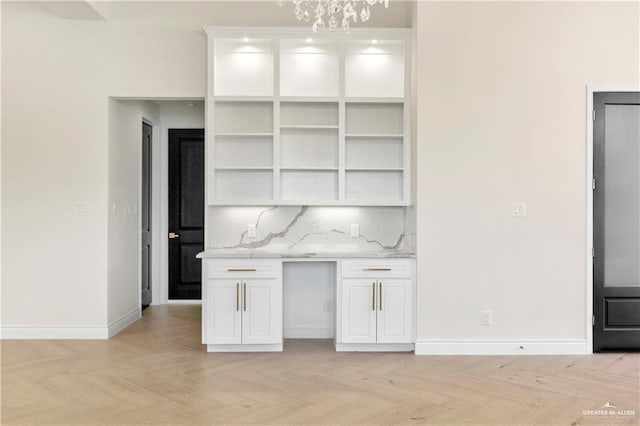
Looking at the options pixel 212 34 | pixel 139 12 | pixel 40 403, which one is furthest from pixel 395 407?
pixel 139 12

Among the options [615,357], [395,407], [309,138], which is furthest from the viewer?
[309,138]

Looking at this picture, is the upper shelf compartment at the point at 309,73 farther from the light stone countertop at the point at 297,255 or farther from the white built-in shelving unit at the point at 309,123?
the light stone countertop at the point at 297,255

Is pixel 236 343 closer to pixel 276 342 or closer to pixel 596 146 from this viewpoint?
pixel 276 342

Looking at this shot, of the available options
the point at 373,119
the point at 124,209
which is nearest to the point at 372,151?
the point at 373,119

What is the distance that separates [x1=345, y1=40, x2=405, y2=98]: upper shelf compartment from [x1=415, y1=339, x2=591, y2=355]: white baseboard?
236 centimetres

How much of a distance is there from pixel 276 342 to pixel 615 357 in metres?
2.89

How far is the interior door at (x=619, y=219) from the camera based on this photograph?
14.2 ft

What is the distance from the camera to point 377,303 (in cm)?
428

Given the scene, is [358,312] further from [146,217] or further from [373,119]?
[146,217]

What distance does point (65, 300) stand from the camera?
477 centimetres

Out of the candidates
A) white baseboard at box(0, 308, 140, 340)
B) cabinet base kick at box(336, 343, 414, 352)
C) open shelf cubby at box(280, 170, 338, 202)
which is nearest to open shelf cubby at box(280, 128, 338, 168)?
open shelf cubby at box(280, 170, 338, 202)

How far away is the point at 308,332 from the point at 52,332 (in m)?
2.45

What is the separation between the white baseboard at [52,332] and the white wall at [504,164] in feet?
10.0

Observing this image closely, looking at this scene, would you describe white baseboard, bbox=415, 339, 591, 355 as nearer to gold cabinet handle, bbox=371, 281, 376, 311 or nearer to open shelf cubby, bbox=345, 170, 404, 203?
gold cabinet handle, bbox=371, 281, 376, 311
